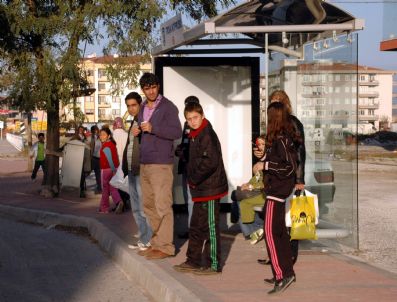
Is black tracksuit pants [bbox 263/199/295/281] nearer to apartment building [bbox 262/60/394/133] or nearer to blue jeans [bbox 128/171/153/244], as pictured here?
apartment building [bbox 262/60/394/133]

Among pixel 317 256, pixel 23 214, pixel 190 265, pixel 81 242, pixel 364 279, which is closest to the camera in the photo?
pixel 364 279

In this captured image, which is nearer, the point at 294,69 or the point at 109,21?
the point at 294,69

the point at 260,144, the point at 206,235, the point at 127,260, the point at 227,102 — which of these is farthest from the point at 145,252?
the point at 227,102

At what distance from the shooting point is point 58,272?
9.23 meters

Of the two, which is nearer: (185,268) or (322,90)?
(185,268)

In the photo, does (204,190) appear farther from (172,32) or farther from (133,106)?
(172,32)

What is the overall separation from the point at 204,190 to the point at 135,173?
173 centimetres

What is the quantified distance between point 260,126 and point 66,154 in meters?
8.00

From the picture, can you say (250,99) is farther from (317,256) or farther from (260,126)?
(317,256)

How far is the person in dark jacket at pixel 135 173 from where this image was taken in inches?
370

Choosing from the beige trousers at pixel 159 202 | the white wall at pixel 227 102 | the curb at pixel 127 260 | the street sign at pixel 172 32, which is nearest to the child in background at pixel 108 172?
the curb at pixel 127 260

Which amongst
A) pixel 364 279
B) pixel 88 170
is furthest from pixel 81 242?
pixel 88 170

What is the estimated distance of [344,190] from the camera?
916cm

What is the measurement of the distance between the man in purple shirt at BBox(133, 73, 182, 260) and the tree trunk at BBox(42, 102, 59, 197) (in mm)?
8832
